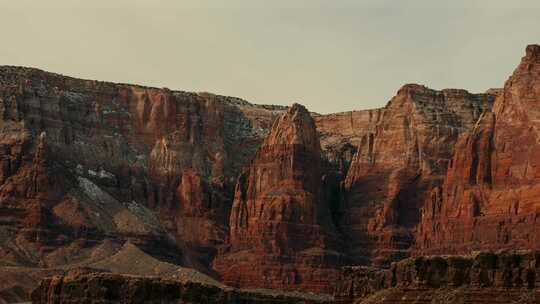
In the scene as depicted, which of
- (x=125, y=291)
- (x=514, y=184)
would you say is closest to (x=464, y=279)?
(x=125, y=291)

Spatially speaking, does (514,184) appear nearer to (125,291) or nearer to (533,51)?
(533,51)

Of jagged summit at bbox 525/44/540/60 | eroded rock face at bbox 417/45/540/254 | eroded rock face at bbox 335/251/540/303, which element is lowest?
eroded rock face at bbox 335/251/540/303

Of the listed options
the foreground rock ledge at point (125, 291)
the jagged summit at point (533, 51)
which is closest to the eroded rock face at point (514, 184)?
the jagged summit at point (533, 51)

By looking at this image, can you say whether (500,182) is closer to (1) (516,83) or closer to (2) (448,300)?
(1) (516,83)

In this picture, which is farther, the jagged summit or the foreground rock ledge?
the jagged summit

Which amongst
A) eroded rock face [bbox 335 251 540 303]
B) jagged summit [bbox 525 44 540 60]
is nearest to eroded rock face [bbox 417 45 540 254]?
jagged summit [bbox 525 44 540 60]

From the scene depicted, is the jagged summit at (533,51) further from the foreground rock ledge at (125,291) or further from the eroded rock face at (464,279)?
the eroded rock face at (464,279)

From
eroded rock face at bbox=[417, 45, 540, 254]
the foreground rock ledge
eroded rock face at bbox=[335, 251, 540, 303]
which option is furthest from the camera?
eroded rock face at bbox=[417, 45, 540, 254]

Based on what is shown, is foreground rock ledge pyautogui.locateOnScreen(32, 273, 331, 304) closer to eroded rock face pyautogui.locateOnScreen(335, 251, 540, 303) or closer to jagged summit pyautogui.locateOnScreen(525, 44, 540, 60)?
eroded rock face pyautogui.locateOnScreen(335, 251, 540, 303)

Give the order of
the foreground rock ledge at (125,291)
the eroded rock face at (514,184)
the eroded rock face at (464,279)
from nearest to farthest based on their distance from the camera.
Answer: the eroded rock face at (464,279) → the foreground rock ledge at (125,291) → the eroded rock face at (514,184)

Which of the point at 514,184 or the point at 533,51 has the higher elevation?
the point at 533,51

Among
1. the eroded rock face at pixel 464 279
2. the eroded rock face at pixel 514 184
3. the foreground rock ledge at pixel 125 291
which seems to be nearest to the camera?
the eroded rock face at pixel 464 279

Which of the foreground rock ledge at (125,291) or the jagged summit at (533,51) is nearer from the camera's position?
the foreground rock ledge at (125,291)

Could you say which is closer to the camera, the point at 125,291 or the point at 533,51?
the point at 125,291
